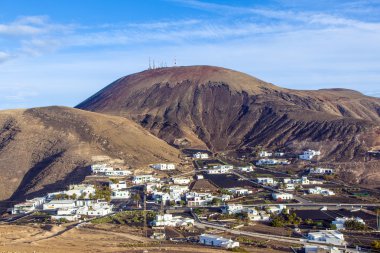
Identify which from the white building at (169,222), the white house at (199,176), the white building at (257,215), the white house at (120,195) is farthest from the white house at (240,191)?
the white building at (169,222)

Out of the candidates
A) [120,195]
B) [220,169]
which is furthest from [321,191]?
[120,195]

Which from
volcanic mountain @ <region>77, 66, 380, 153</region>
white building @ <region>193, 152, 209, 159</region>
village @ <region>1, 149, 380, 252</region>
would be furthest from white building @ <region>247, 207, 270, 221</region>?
white building @ <region>193, 152, 209, 159</region>

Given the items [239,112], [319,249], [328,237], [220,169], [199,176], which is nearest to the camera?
[319,249]

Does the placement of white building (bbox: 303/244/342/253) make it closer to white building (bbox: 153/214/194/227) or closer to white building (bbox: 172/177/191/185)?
white building (bbox: 153/214/194/227)

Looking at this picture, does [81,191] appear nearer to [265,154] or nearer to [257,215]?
[257,215]

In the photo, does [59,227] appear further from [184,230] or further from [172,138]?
[172,138]

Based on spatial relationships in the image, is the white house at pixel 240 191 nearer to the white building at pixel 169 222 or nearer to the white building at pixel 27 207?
the white building at pixel 169 222
